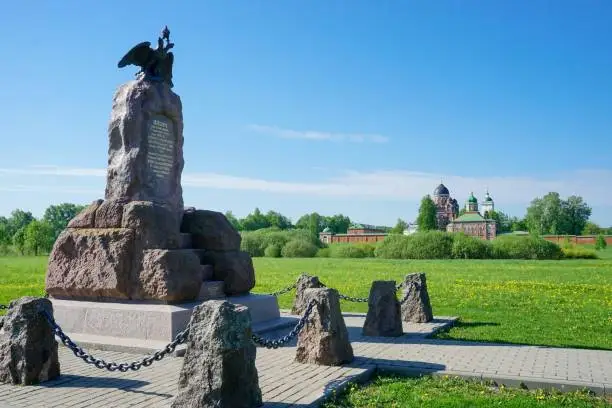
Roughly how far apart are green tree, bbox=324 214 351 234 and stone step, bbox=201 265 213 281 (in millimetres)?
126070

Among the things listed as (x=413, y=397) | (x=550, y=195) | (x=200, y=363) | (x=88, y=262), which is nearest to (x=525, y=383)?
(x=413, y=397)

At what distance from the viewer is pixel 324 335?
25.7ft

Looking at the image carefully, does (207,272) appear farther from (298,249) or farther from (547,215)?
(547,215)

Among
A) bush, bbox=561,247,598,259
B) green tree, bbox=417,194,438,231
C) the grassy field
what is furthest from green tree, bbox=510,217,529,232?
the grassy field

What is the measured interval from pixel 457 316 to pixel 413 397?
23.4ft

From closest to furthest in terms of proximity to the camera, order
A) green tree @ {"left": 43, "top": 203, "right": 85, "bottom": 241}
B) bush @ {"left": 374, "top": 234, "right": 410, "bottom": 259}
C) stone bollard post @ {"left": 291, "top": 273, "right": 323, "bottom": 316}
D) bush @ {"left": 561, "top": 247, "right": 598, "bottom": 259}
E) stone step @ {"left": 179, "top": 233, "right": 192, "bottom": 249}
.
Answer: stone step @ {"left": 179, "top": 233, "right": 192, "bottom": 249}
stone bollard post @ {"left": 291, "top": 273, "right": 323, "bottom": 316}
bush @ {"left": 374, "top": 234, "right": 410, "bottom": 259}
bush @ {"left": 561, "top": 247, "right": 598, "bottom": 259}
green tree @ {"left": 43, "top": 203, "right": 85, "bottom": 241}

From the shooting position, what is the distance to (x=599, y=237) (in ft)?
219

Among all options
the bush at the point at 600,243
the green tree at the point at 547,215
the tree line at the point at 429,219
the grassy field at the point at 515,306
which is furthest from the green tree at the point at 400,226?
the grassy field at the point at 515,306

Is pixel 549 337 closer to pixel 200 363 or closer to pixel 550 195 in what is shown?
pixel 200 363

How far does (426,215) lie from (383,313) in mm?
85395

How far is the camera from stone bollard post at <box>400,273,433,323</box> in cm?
1213

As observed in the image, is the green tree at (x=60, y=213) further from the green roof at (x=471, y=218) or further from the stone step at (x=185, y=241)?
the stone step at (x=185, y=241)

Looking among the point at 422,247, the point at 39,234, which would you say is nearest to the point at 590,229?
the point at 422,247

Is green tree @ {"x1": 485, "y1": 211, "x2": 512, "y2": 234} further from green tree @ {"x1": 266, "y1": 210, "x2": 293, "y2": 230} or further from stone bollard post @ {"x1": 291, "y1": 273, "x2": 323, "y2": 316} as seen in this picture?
stone bollard post @ {"x1": 291, "y1": 273, "x2": 323, "y2": 316}
